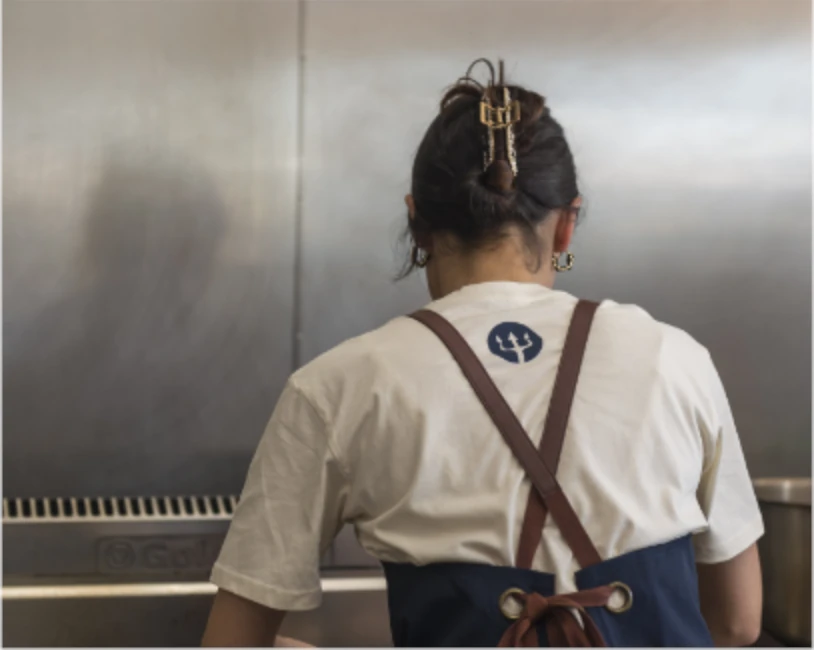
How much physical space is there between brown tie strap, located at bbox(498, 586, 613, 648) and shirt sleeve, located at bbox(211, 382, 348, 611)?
16 centimetres

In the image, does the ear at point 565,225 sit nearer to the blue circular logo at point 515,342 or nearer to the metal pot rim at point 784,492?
the blue circular logo at point 515,342

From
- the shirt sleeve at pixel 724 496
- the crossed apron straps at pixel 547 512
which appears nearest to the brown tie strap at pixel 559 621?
the crossed apron straps at pixel 547 512

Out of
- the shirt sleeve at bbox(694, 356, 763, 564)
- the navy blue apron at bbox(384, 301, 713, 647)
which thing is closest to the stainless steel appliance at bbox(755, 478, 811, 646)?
the shirt sleeve at bbox(694, 356, 763, 564)

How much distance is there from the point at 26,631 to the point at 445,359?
2.68 ft

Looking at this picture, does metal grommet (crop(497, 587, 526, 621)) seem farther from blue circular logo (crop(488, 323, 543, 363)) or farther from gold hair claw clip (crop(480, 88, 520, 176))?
gold hair claw clip (crop(480, 88, 520, 176))

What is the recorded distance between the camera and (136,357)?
4.82ft

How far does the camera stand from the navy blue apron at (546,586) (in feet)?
2.46

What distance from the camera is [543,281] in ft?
2.82

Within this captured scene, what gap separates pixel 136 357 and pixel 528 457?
0.86 metres

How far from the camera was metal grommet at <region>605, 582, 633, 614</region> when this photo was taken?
2.51ft

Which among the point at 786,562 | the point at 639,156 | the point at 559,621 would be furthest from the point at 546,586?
the point at 639,156

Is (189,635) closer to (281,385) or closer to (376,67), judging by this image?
(281,385)

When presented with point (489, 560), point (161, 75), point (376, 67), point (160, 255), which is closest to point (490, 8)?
point (376, 67)

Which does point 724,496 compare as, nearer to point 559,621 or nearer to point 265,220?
point 559,621
